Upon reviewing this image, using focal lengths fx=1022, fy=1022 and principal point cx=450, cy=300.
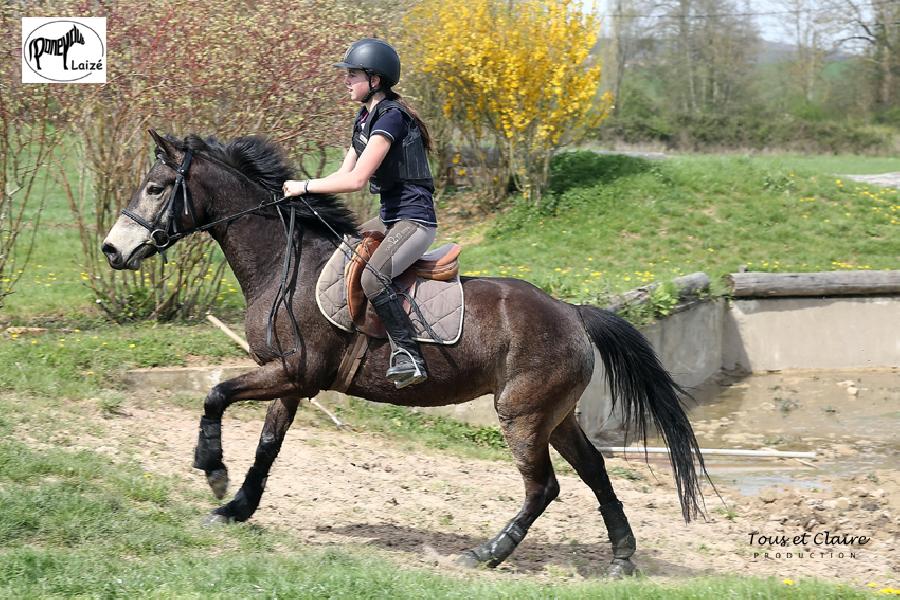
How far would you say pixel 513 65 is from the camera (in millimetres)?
19250

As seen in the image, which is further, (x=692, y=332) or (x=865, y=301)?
(x=865, y=301)

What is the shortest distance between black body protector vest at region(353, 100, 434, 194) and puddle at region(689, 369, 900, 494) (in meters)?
4.93

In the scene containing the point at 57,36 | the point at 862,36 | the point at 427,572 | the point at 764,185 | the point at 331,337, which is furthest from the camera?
the point at 862,36

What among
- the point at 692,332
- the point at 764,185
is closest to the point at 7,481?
the point at 692,332

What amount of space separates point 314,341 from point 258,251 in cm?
69

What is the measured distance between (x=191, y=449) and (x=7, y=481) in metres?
1.70

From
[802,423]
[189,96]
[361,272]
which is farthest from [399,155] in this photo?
[802,423]

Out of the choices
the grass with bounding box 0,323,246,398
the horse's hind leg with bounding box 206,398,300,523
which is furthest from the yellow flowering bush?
the horse's hind leg with bounding box 206,398,300,523

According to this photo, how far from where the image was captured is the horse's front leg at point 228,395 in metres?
6.08

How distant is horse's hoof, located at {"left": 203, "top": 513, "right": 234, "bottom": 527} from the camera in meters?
6.42

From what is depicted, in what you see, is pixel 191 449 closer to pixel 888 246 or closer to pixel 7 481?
pixel 7 481

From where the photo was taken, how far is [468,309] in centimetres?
631

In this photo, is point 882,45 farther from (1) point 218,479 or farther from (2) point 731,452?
(1) point 218,479

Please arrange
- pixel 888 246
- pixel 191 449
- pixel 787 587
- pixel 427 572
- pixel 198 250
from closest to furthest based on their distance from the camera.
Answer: pixel 787 587 < pixel 427 572 < pixel 191 449 < pixel 198 250 < pixel 888 246
